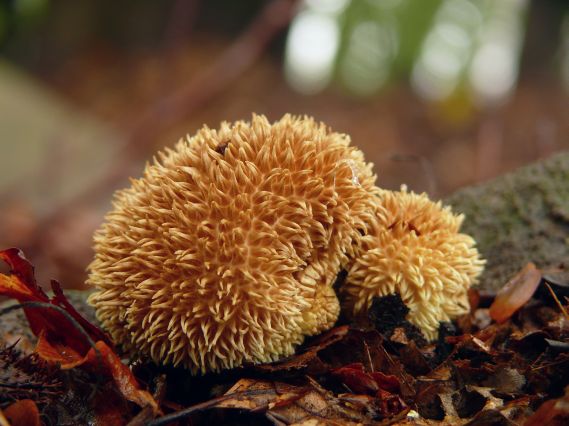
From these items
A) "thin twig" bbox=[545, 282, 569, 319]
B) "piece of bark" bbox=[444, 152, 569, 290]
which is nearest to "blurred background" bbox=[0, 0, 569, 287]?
"piece of bark" bbox=[444, 152, 569, 290]

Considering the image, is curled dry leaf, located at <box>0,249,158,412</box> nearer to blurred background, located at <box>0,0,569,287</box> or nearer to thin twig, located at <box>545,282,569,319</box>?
thin twig, located at <box>545,282,569,319</box>

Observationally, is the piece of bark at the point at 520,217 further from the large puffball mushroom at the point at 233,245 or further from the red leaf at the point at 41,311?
the red leaf at the point at 41,311

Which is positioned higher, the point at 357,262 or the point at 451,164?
the point at 451,164

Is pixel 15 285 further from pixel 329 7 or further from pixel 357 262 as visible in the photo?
pixel 329 7

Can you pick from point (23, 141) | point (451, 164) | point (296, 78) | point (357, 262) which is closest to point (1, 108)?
point (23, 141)

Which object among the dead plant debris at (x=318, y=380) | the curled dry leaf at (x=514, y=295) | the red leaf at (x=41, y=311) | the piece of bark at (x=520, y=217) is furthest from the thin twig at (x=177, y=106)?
the curled dry leaf at (x=514, y=295)

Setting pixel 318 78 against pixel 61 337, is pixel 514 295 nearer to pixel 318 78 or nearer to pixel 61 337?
pixel 61 337

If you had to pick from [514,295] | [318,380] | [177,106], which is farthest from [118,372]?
[177,106]
